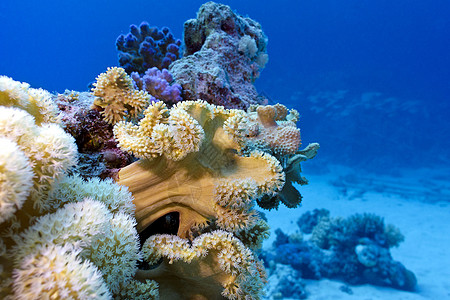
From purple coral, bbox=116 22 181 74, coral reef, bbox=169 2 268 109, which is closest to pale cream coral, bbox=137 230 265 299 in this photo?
coral reef, bbox=169 2 268 109

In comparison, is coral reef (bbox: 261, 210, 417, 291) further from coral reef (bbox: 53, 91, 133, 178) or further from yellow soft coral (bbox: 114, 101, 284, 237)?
coral reef (bbox: 53, 91, 133, 178)

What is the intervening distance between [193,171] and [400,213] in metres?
19.6

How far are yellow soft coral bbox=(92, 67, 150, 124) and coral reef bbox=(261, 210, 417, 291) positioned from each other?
9532 mm

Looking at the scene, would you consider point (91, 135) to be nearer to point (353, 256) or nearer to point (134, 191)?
point (134, 191)

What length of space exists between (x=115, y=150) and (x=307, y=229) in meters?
13.8

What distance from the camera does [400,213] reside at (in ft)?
54.7

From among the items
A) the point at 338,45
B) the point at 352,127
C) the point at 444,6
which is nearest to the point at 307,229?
the point at 352,127

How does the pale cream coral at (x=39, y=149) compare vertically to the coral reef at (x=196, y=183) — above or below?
below

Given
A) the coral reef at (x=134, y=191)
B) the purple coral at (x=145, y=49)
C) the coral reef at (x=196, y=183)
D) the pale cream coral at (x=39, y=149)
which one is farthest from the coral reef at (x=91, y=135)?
the purple coral at (x=145, y=49)

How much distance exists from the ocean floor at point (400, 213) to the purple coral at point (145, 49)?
8723mm

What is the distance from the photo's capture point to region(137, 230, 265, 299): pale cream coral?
5.03 ft

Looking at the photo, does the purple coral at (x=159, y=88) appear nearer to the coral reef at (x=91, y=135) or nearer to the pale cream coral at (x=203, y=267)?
the coral reef at (x=91, y=135)

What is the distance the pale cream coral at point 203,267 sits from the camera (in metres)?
1.53

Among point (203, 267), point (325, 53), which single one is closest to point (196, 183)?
point (203, 267)
